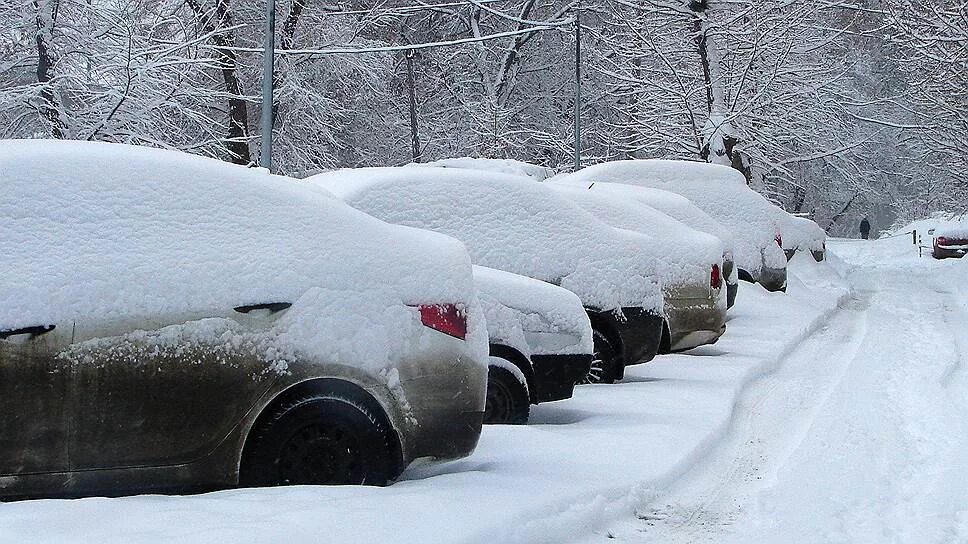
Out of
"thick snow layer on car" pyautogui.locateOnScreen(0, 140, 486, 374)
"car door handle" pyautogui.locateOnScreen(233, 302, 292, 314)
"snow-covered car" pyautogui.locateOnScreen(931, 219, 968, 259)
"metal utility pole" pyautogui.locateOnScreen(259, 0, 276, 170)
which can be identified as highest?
"metal utility pole" pyautogui.locateOnScreen(259, 0, 276, 170)

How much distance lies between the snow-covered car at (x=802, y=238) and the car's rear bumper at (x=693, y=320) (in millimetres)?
11351

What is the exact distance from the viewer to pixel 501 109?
114 feet

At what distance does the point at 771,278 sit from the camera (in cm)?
1614

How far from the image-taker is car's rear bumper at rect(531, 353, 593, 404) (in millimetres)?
6688

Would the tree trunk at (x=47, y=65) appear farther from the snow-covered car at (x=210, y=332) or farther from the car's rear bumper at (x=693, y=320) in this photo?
the snow-covered car at (x=210, y=332)

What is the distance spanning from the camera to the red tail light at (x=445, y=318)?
4809mm

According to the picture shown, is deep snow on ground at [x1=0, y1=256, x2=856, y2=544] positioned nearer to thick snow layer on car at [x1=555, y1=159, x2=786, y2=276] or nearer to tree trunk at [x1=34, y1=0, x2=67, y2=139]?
thick snow layer on car at [x1=555, y1=159, x2=786, y2=276]

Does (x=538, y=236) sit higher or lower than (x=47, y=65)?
lower

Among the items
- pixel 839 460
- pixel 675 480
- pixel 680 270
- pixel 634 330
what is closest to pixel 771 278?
pixel 680 270

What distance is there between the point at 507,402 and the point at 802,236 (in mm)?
17193

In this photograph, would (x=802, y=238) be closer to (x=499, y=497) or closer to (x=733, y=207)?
(x=733, y=207)

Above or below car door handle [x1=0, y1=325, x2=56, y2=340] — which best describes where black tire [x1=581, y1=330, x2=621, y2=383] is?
below

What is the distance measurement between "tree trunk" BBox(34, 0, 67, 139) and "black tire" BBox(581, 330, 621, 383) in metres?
7.80

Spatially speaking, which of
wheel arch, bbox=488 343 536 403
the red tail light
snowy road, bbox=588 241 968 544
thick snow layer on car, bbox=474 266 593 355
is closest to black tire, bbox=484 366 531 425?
wheel arch, bbox=488 343 536 403
